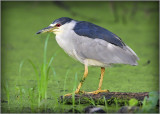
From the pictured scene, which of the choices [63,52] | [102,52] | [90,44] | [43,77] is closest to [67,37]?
[90,44]

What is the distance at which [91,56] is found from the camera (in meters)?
3.80

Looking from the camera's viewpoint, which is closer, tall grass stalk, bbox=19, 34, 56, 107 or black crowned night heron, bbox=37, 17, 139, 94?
tall grass stalk, bbox=19, 34, 56, 107

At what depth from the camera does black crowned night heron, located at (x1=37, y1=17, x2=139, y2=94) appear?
12.4ft

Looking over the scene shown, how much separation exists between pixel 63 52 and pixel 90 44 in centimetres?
246

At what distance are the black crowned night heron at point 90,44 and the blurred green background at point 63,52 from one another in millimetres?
173

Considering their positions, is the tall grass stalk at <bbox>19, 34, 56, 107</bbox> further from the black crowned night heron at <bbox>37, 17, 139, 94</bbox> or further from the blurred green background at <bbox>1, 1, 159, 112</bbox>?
the black crowned night heron at <bbox>37, 17, 139, 94</bbox>

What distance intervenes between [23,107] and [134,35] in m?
4.26

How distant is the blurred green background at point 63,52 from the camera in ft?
14.6

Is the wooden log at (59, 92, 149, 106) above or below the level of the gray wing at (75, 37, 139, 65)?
below

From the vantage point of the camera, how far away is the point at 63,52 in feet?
20.5

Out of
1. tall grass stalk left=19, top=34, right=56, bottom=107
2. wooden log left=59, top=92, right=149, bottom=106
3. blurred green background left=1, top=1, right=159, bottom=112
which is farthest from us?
blurred green background left=1, top=1, right=159, bottom=112

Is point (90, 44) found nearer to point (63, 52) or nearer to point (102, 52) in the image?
point (102, 52)

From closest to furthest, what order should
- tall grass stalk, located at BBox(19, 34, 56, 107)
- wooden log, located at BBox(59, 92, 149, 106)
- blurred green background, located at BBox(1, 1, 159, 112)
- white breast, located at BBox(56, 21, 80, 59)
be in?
tall grass stalk, located at BBox(19, 34, 56, 107) → wooden log, located at BBox(59, 92, 149, 106) → white breast, located at BBox(56, 21, 80, 59) → blurred green background, located at BBox(1, 1, 159, 112)

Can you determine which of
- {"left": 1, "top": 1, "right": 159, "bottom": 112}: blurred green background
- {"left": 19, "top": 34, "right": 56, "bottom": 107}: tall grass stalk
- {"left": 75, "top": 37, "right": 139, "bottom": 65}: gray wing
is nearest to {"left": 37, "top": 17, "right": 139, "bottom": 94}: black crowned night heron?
{"left": 75, "top": 37, "right": 139, "bottom": 65}: gray wing
